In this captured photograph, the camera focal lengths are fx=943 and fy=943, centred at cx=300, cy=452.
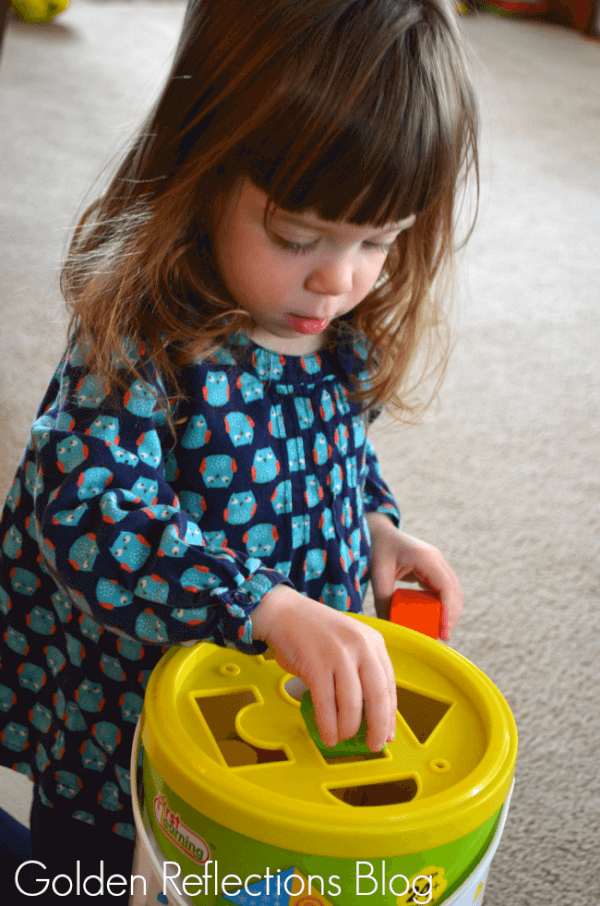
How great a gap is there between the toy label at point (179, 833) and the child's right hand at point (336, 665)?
8cm

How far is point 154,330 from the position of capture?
641 mm

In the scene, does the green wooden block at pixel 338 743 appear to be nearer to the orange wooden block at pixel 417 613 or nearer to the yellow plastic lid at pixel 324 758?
the yellow plastic lid at pixel 324 758

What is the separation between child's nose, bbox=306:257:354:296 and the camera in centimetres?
62

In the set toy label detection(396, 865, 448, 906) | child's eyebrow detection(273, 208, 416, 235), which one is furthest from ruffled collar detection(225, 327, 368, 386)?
toy label detection(396, 865, 448, 906)

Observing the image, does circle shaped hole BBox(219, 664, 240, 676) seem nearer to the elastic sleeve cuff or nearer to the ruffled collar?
the elastic sleeve cuff

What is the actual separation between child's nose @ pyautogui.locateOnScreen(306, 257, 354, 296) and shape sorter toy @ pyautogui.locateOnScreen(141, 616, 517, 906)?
0.22m

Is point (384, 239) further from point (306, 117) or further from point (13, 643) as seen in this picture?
point (13, 643)

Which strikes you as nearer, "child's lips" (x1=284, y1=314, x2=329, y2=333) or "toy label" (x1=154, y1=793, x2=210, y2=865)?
"toy label" (x1=154, y1=793, x2=210, y2=865)

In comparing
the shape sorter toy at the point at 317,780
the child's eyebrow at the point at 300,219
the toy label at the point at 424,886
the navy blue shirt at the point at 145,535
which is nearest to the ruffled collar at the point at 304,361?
the navy blue shirt at the point at 145,535

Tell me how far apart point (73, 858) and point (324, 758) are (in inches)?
12.2

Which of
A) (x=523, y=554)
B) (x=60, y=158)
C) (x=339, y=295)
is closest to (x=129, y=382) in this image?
(x=339, y=295)

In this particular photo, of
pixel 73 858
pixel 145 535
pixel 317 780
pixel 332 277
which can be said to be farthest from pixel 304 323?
pixel 73 858

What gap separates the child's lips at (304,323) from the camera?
649mm

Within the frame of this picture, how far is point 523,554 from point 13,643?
2.43 feet
